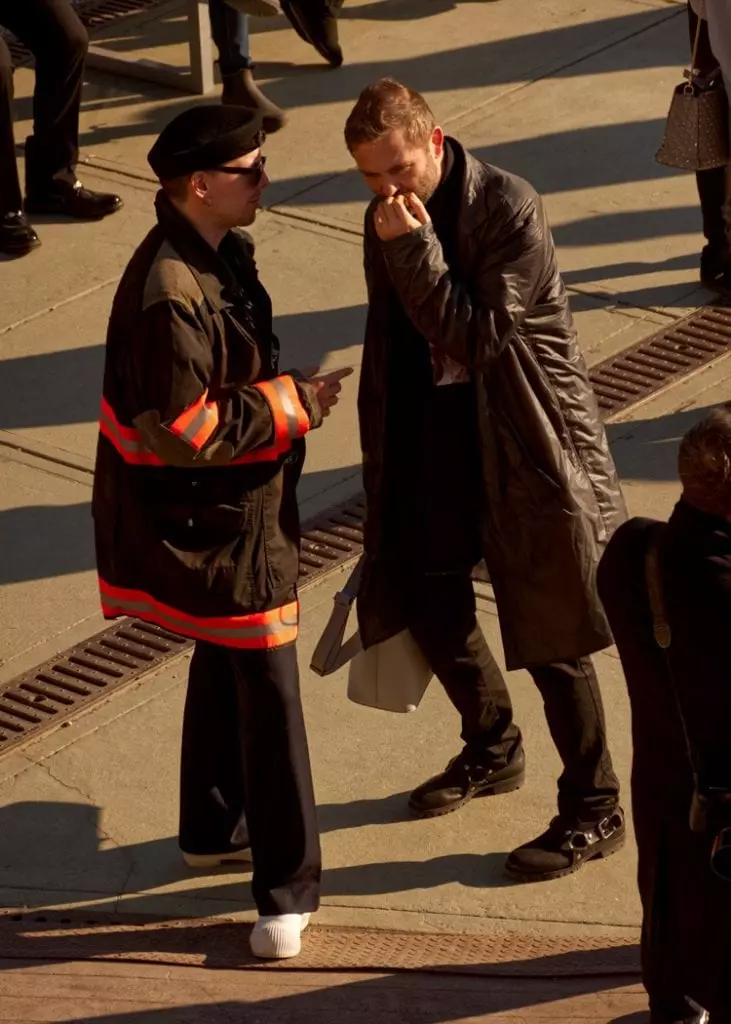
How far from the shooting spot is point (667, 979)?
Result: 3859 mm

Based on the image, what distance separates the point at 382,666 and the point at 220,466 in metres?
0.79

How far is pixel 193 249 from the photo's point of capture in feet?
14.5

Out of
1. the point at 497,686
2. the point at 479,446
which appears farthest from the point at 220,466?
the point at 497,686

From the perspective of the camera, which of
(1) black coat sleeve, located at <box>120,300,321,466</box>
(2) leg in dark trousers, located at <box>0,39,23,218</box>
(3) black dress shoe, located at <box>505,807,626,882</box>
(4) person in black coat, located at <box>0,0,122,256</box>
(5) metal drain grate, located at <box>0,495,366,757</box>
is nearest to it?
(1) black coat sleeve, located at <box>120,300,321,466</box>

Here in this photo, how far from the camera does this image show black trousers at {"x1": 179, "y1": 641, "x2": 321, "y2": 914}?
4617 millimetres

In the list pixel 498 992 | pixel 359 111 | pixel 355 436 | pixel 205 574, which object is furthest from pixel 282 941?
pixel 355 436

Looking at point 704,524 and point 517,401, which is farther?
point 517,401

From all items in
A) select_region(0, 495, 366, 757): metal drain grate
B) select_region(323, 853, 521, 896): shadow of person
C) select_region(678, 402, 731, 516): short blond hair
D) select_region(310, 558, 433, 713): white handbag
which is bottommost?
select_region(323, 853, 521, 896): shadow of person

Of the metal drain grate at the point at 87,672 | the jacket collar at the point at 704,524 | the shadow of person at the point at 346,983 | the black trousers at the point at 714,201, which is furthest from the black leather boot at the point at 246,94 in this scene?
the jacket collar at the point at 704,524

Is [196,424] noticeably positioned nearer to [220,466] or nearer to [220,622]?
[220,466]

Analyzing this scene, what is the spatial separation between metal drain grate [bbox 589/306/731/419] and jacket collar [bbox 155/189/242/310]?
2848 millimetres

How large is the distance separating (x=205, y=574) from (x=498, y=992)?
1.10m

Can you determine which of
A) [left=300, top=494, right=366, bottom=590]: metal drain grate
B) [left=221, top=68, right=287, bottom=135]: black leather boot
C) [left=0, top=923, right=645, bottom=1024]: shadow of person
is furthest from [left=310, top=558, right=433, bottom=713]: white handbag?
[left=221, top=68, right=287, bottom=135]: black leather boot

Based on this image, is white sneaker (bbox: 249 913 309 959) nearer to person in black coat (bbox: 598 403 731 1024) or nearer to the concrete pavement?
the concrete pavement
